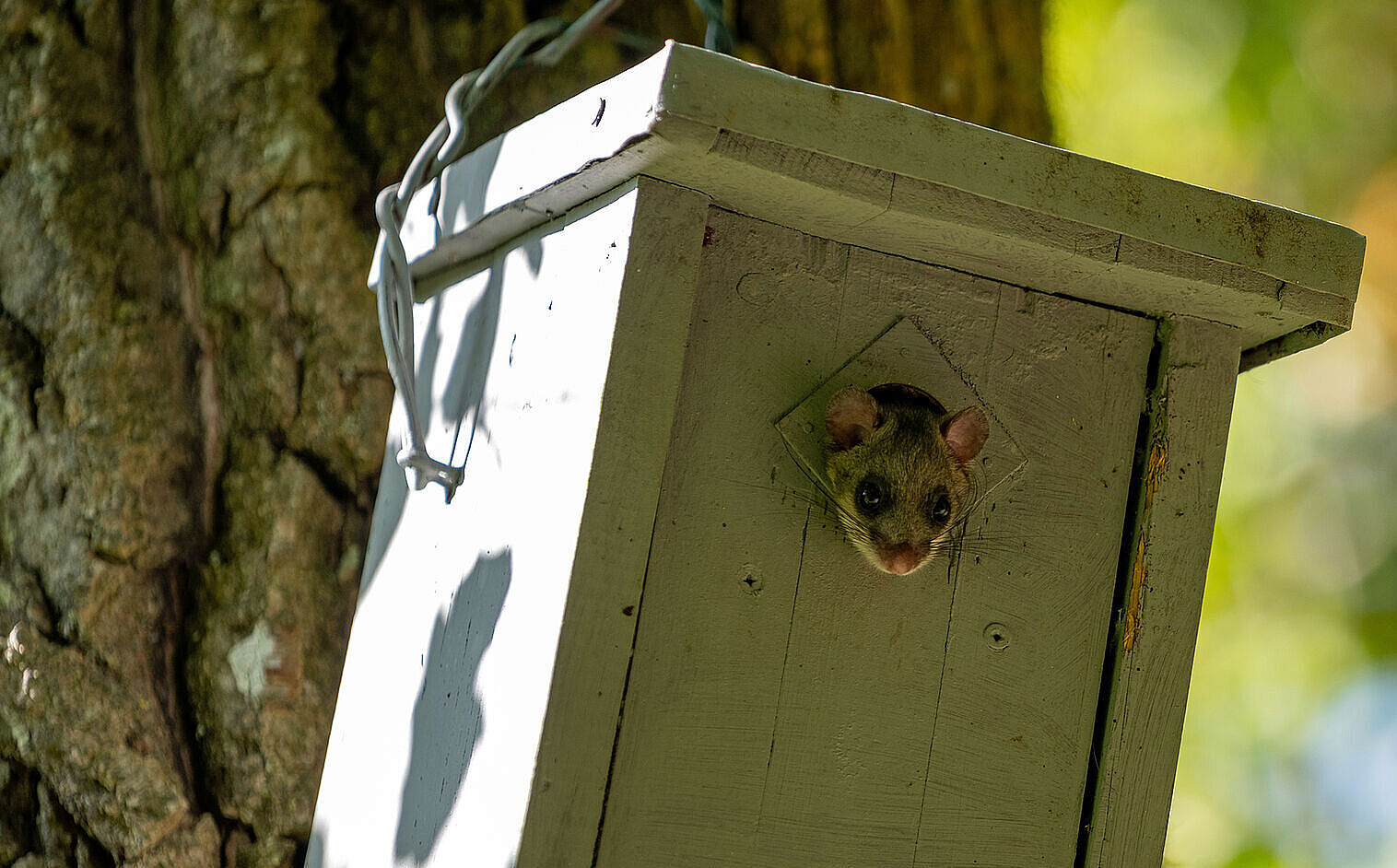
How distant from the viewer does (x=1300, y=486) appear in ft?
17.0

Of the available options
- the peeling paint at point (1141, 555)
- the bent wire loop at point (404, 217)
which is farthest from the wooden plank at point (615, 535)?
the peeling paint at point (1141, 555)

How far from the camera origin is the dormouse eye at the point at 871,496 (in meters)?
1.35

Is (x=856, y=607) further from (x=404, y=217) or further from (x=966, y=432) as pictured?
(x=404, y=217)

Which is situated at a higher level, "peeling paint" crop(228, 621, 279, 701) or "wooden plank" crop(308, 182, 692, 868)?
"wooden plank" crop(308, 182, 692, 868)

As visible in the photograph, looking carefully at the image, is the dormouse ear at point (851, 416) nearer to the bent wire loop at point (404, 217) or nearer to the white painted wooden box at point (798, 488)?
the white painted wooden box at point (798, 488)

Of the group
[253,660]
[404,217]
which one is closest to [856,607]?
[404,217]

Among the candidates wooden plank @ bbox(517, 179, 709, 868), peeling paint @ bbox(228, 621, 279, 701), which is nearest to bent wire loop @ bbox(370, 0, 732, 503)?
wooden plank @ bbox(517, 179, 709, 868)

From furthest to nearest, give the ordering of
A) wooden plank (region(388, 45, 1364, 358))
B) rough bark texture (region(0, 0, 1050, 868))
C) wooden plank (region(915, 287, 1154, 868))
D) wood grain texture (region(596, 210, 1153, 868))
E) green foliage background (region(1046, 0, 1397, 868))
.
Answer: green foliage background (region(1046, 0, 1397, 868))
rough bark texture (region(0, 0, 1050, 868))
wooden plank (region(915, 287, 1154, 868))
wood grain texture (region(596, 210, 1153, 868))
wooden plank (region(388, 45, 1364, 358))

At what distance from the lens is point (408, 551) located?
1.75m

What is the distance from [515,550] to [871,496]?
1.38 feet

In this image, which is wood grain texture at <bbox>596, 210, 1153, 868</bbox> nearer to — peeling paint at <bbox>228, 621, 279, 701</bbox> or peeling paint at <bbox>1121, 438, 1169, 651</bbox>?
peeling paint at <bbox>1121, 438, 1169, 651</bbox>

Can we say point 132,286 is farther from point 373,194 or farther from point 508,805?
point 508,805

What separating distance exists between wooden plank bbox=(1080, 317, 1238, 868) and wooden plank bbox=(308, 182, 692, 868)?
67 centimetres

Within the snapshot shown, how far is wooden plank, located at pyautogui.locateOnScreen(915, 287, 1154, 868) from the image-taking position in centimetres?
145
